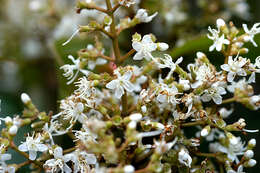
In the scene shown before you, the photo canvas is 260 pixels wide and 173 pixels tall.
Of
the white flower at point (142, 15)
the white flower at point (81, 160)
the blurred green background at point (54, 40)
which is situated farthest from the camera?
the blurred green background at point (54, 40)

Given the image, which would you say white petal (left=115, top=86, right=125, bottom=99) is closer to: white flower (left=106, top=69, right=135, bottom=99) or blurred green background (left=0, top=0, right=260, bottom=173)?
white flower (left=106, top=69, right=135, bottom=99)

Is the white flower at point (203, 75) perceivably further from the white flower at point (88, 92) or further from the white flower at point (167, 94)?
the white flower at point (88, 92)

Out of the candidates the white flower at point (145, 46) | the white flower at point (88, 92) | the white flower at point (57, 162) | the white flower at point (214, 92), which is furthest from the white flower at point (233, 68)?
the white flower at point (57, 162)

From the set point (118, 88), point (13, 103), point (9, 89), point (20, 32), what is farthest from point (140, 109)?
point (20, 32)

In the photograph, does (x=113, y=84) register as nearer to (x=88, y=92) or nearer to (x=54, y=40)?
(x=88, y=92)

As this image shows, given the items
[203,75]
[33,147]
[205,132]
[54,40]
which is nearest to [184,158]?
[205,132]

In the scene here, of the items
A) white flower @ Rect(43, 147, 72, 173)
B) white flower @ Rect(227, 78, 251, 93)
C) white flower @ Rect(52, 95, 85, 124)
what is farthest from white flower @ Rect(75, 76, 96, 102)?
white flower @ Rect(227, 78, 251, 93)
